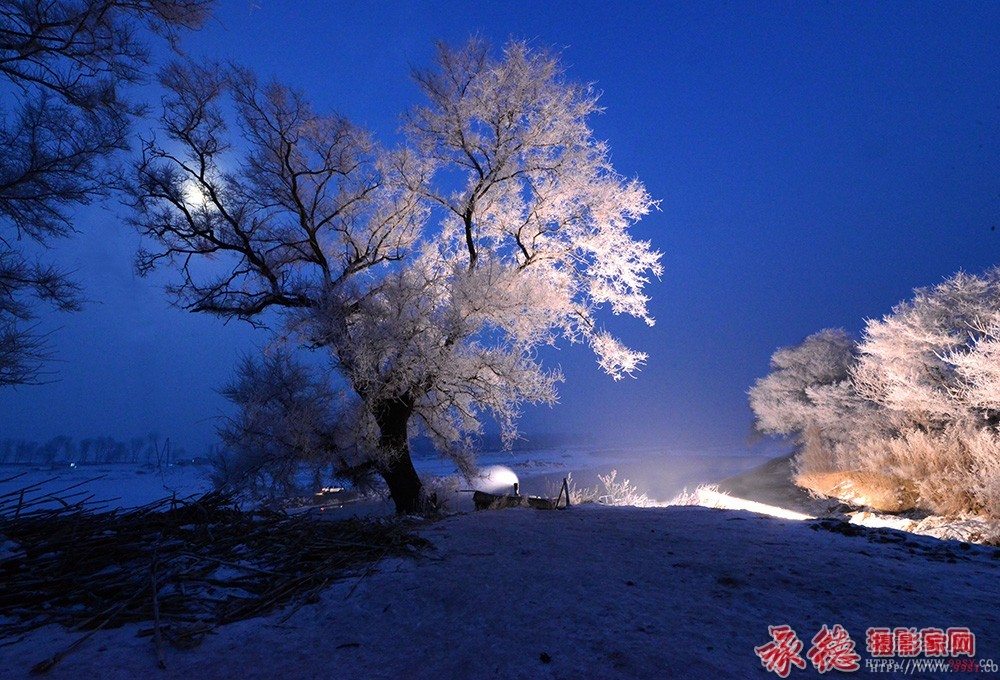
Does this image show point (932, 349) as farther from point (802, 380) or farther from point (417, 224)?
point (417, 224)

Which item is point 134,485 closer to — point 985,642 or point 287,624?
point 287,624

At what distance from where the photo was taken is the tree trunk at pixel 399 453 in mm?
8727

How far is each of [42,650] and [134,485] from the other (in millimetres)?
13335

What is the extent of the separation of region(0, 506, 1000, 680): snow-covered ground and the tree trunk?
15.9ft

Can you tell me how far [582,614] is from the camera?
2.42 meters

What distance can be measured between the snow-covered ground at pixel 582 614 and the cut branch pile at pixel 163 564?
0.15 meters

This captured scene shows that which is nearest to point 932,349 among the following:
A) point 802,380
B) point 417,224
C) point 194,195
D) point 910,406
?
point 910,406

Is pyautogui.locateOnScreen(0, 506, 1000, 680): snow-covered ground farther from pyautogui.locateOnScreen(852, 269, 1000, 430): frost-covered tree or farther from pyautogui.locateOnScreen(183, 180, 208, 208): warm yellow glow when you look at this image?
pyautogui.locateOnScreen(852, 269, 1000, 430): frost-covered tree

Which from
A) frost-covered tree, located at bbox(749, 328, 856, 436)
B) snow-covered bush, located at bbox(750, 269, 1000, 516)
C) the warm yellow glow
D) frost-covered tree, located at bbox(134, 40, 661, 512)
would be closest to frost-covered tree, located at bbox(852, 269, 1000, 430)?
snow-covered bush, located at bbox(750, 269, 1000, 516)

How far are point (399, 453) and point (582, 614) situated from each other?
6763mm

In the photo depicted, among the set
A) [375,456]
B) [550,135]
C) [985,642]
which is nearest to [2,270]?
[375,456]

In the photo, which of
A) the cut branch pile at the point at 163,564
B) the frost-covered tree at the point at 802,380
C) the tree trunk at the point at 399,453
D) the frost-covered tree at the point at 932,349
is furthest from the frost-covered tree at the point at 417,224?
the frost-covered tree at the point at 802,380

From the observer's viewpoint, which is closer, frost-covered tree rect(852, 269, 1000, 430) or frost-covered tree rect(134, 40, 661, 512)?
frost-covered tree rect(134, 40, 661, 512)

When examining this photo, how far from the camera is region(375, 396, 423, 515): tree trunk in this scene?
344 inches
